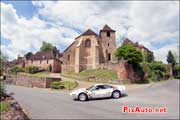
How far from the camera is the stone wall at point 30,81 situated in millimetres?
34312

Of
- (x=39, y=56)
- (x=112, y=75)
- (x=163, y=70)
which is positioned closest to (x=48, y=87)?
(x=112, y=75)

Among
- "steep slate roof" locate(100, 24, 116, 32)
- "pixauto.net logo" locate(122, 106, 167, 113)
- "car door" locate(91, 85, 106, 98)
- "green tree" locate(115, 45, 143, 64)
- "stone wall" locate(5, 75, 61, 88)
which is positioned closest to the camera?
"pixauto.net logo" locate(122, 106, 167, 113)

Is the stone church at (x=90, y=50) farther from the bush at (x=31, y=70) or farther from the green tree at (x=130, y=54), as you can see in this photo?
the green tree at (x=130, y=54)

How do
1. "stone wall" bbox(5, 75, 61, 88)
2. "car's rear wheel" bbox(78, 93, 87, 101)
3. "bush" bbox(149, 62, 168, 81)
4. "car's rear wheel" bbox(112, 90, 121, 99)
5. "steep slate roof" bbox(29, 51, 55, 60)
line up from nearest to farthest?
"car's rear wheel" bbox(78, 93, 87, 101), "car's rear wheel" bbox(112, 90, 121, 99), "stone wall" bbox(5, 75, 61, 88), "bush" bbox(149, 62, 168, 81), "steep slate roof" bbox(29, 51, 55, 60)

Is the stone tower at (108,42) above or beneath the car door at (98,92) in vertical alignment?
above

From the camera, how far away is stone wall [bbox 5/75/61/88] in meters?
34.3

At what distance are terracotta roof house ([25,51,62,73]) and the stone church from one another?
8934mm

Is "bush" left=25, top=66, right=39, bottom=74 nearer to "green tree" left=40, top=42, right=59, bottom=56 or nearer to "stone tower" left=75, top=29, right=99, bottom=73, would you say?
"stone tower" left=75, top=29, right=99, bottom=73

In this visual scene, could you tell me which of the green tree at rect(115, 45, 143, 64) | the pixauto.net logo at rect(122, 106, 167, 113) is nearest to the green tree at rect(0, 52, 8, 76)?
the pixauto.net logo at rect(122, 106, 167, 113)

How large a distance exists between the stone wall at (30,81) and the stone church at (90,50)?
68.0ft

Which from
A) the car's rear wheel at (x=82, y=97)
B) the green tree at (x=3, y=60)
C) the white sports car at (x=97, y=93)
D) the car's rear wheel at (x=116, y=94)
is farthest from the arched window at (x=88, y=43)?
the green tree at (x=3, y=60)

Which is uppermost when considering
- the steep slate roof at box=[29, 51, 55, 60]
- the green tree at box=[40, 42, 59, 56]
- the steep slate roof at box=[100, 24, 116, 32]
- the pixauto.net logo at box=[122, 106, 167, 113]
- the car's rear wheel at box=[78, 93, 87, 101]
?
the steep slate roof at box=[100, 24, 116, 32]

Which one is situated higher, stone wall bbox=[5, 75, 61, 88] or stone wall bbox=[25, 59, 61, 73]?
stone wall bbox=[25, 59, 61, 73]

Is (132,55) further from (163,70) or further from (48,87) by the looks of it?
(48,87)
